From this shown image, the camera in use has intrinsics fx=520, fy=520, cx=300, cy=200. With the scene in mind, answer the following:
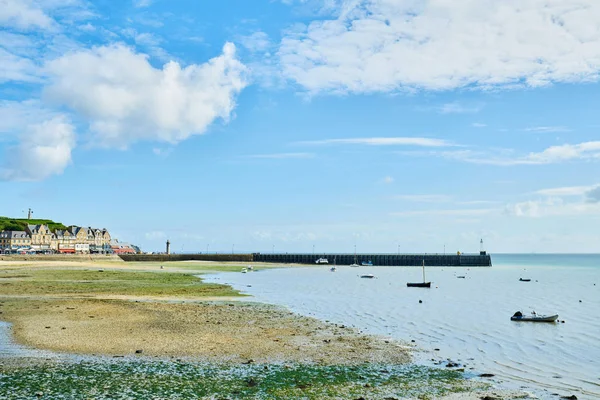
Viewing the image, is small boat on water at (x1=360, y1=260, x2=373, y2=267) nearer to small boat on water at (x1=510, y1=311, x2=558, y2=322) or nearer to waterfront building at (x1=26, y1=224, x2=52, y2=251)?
waterfront building at (x1=26, y1=224, x2=52, y2=251)

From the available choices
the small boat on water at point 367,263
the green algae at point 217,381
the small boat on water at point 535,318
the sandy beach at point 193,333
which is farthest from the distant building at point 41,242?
the green algae at point 217,381

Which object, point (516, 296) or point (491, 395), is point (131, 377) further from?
point (516, 296)

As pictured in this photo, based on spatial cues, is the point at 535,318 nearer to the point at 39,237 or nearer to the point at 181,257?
the point at 181,257

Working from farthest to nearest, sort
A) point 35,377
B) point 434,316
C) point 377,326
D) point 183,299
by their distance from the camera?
point 183,299 < point 434,316 < point 377,326 < point 35,377

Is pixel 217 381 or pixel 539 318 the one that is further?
pixel 539 318

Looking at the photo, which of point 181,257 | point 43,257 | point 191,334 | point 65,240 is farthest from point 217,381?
point 65,240

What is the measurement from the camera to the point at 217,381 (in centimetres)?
1970

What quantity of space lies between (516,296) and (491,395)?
55076mm

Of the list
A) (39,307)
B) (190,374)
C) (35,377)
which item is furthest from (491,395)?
(39,307)

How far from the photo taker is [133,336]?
28141mm

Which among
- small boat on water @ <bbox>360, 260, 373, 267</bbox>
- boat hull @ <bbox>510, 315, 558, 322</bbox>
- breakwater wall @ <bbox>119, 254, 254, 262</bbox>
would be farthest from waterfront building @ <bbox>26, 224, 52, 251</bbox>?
boat hull @ <bbox>510, 315, 558, 322</bbox>

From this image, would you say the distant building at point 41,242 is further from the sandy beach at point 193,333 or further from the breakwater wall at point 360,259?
the sandy beach at point 193,333

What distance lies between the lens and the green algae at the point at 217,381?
1788cm

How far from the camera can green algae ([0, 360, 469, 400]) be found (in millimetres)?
17875
